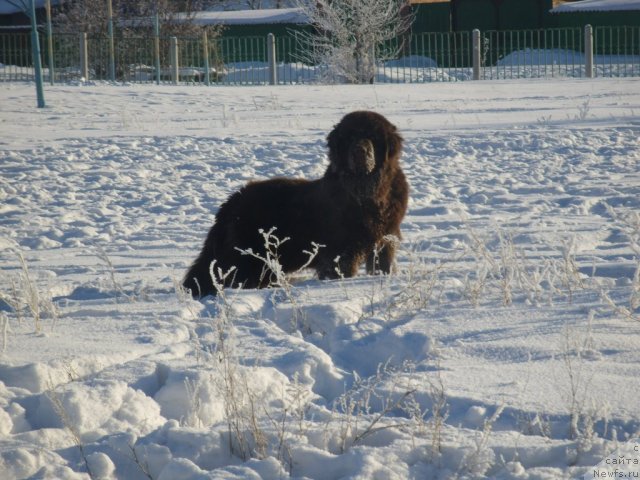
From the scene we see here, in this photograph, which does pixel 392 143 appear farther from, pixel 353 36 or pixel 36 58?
pixel 353 36

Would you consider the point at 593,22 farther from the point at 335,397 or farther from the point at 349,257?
the point at 335,397

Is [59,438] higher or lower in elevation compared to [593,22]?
lower

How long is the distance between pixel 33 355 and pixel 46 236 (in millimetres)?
5360

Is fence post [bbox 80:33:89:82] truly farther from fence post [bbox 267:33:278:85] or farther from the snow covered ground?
the snow covered ground

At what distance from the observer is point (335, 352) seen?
4.50 m

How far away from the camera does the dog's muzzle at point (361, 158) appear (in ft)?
21.8

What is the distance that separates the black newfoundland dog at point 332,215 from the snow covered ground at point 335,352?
1.12 feet

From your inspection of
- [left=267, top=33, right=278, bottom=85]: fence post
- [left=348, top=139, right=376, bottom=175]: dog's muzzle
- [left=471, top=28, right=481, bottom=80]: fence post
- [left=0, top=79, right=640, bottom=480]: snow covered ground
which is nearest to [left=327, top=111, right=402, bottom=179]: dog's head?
[left=348, top=139, right=376, bottom=175]: dog's muzzle

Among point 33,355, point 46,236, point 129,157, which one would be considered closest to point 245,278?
point 33,355

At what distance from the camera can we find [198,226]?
9.77m

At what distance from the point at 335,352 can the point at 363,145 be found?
259 centimetres

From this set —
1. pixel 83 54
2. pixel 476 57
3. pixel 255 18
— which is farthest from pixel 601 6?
pixel 83 54

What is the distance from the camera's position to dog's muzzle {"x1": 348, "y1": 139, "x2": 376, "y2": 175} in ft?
21.8

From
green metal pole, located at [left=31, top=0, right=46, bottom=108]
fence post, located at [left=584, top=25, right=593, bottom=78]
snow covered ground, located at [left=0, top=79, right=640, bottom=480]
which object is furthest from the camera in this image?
fence post, located at [left=584, top=25, right=593, bottom=78]
